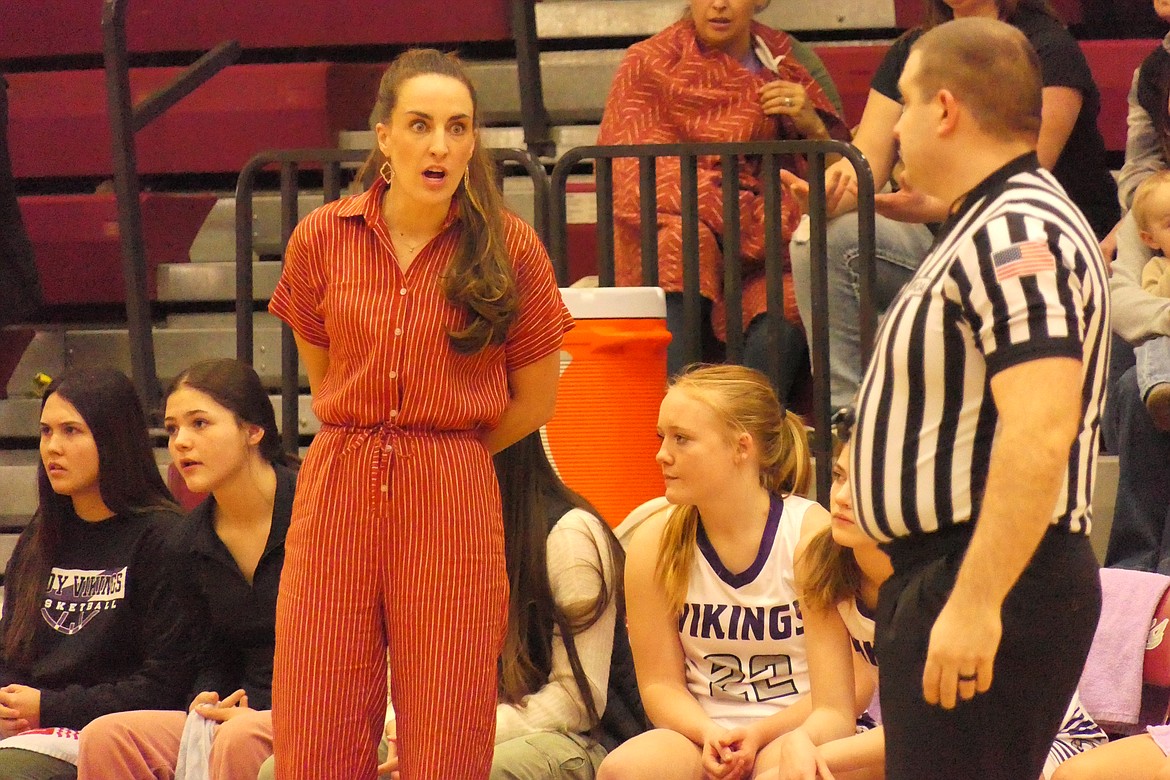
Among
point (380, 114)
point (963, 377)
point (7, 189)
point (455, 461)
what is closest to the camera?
point (963, 377)

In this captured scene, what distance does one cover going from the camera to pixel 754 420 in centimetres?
311

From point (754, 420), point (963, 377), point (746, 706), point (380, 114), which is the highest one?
point (380, 114)

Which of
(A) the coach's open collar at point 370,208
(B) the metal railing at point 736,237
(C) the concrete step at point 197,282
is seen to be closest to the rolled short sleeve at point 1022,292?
(A) the coach's open collar at point 370,208

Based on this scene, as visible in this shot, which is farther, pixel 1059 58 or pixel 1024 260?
pixel 1059 58

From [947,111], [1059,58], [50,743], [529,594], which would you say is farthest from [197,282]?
[947,111]

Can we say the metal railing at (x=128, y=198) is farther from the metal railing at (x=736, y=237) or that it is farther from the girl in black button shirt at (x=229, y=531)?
the metal railing at (x=736, y=237)

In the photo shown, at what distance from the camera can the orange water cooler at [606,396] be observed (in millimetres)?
3562

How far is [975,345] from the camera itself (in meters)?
1.90

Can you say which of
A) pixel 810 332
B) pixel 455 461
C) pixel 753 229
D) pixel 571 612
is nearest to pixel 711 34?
pixel 753 229

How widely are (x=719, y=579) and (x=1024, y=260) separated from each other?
4.40ft

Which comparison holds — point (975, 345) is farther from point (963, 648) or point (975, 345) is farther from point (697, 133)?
point (697, 133)

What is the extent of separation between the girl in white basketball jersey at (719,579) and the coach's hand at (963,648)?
3.69 ft

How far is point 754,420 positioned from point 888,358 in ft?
3.78

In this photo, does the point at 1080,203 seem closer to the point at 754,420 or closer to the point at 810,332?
the point at 810,332
